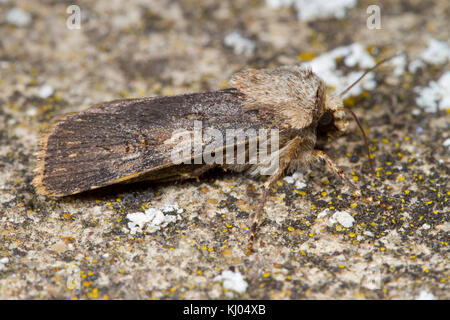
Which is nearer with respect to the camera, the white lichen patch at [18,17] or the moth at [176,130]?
the moth at [176,130]

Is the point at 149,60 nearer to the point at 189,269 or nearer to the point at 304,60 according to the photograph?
the point at 304,60

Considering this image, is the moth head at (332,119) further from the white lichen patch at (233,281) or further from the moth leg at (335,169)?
the white lichen patch at (233,281)

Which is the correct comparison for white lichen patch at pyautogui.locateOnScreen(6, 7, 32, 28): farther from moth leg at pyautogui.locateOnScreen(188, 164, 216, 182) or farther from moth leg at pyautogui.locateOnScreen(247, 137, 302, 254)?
moth leg at pyautogui.locateOnScreen(247, 137, 302, 254)

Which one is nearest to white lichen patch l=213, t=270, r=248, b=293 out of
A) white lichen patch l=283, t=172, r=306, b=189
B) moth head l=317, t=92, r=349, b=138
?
white lichen patch l=283, t=172, r=306, b=189

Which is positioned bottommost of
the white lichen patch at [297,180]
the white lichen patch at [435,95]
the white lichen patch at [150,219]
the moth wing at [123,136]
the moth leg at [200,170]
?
the white lichen patch at [150,219]

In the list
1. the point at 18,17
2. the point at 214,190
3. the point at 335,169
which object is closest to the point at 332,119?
the point at 335,169

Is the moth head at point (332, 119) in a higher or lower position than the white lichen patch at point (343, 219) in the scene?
higher

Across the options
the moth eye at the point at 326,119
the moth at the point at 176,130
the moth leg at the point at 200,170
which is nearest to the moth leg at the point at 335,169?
the moth at the point at 176,130
